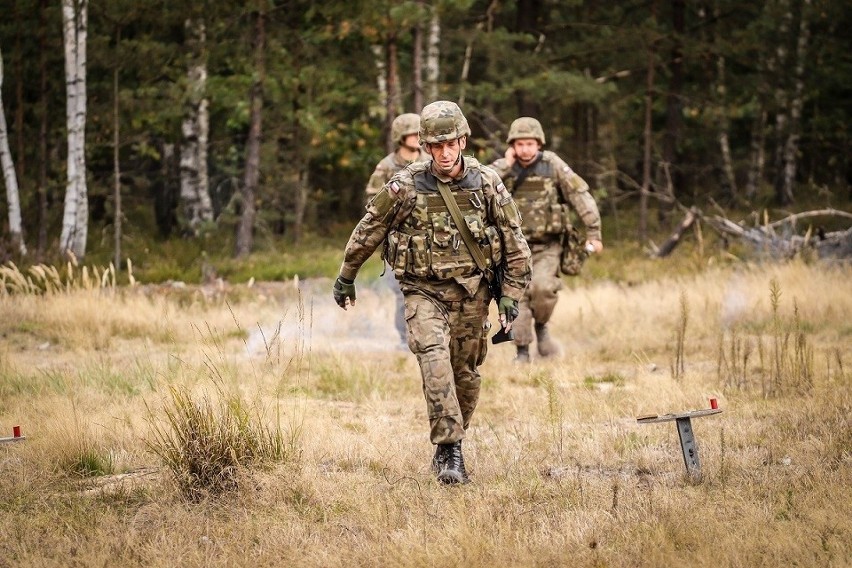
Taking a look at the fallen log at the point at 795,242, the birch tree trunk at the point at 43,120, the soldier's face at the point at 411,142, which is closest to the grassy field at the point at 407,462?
the soldier's face at the point at 411,142

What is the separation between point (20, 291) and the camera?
11742 mm

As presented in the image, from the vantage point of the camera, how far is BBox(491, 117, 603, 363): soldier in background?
8969 millimetres

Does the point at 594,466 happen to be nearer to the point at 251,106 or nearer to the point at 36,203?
the point at 251,106

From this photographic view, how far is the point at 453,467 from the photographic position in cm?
547

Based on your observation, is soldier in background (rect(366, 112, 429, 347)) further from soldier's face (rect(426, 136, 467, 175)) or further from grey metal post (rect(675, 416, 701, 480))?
grey metal post (rect(675, 416, 701, 480))

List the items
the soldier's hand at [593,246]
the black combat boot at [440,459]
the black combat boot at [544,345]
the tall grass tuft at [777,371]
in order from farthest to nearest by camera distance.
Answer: the black combat boot at [544,345] < the soldier's hand at [593,246] < the tall grass tuft at [777,371] < the black combat boot at [440,459]

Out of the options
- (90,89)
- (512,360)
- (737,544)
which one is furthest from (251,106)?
(737,544)

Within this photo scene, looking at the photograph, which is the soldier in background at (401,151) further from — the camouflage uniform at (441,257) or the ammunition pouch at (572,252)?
the camouflage uniform at (441,257)

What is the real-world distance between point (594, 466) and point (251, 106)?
42.5 ft

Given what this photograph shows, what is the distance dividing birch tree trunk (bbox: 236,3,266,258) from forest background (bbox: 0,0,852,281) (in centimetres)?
4

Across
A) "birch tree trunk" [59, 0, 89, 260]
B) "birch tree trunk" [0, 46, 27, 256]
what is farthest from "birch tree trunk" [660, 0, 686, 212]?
"birch tree trunk" [0, 46, 27, 256]

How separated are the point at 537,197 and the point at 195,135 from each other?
470 inches

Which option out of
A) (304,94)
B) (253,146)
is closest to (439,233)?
(253,146)

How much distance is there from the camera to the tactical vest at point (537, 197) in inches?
357
